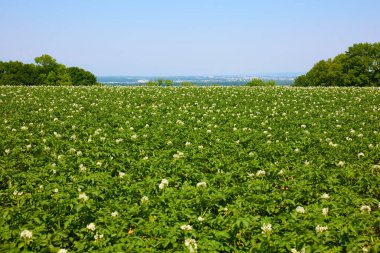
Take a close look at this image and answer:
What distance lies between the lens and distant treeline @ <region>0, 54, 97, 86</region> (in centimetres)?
8456

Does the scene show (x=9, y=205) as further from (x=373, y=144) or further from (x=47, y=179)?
(x=373, y=144)

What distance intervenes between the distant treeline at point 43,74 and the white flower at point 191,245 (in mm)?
87284

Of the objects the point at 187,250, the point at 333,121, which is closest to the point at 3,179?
the point at 187,250

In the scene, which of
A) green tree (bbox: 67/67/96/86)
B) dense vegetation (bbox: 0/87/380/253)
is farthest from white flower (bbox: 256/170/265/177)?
green tree (bbox: 67/67/96/86)

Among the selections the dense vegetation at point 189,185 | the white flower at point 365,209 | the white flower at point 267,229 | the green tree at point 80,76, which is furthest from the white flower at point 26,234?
the green tree at point 80,76

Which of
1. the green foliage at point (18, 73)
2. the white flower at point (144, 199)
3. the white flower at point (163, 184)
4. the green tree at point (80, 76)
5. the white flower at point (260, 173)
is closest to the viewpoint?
the white flower at point (144, 199)

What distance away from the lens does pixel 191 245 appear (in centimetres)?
476

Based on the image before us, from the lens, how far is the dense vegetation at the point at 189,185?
16.5 feet

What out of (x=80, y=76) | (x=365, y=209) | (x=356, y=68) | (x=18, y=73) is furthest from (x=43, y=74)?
(x=365, y=209)

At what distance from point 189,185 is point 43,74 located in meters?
97.8

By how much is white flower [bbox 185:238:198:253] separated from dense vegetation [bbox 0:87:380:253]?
0.07ft

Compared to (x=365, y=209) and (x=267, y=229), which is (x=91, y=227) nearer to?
(x=267, y=229)

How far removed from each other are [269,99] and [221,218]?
19.5 metres

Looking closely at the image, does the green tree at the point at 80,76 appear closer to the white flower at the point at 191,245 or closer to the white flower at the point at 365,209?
the white flower at the point at 191,245
